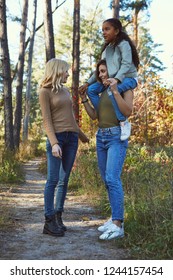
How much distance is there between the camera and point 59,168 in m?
4.37

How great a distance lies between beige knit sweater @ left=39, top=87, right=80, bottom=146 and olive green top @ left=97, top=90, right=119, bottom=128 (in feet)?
1.07

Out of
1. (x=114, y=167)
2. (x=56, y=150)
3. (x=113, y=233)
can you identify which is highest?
(x=56, y=150)

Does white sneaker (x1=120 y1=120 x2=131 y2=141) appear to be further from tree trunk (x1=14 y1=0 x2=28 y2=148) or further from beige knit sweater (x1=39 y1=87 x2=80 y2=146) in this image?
tree trunk (x1=14 y1=0 x2=28 y2=148)

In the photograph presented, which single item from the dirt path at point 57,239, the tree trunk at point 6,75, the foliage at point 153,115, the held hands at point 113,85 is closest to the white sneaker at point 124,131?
the held hands at point 113,85

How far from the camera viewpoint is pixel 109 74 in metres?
4.34

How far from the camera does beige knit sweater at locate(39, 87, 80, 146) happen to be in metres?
4.25

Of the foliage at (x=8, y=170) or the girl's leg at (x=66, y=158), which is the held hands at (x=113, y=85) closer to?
the girl's leg at (x=66, y=158)

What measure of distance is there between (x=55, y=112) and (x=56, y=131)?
0.68ft

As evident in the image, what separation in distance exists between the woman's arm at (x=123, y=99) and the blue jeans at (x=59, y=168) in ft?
2.21

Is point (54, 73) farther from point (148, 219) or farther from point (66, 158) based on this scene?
point (148, 219)

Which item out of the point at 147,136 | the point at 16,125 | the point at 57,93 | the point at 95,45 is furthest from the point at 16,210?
the point at 95,45

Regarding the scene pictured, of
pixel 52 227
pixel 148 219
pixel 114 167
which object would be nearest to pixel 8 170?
pixel 52 227

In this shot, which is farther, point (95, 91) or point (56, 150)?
point (95, 91)
